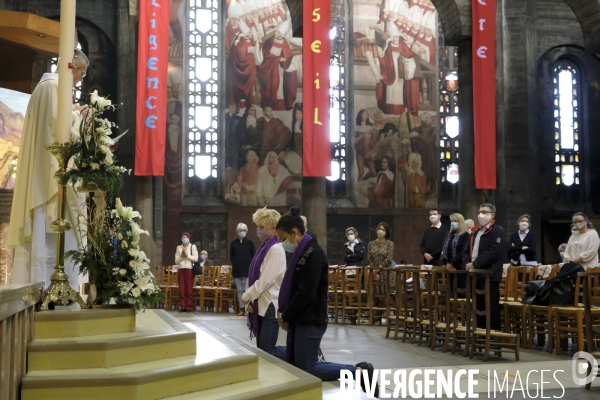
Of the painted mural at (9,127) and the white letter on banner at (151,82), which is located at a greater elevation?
the white letter on banner at (151,82)

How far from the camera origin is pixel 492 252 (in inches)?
355

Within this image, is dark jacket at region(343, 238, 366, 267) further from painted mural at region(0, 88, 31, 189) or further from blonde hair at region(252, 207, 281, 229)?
blonde hair at region(252, 207, 281, 229)

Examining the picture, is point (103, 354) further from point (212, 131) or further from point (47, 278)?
point (212, 131)

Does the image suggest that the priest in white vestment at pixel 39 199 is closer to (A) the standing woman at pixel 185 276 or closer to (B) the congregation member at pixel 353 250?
(B) the congregation member at pixel 353 250

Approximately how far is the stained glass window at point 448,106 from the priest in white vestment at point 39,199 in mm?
18898

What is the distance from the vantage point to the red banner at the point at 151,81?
13570 mm

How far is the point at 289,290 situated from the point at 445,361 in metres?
3.07

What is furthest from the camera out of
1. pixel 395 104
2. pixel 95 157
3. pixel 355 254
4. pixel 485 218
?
pixel 395 104

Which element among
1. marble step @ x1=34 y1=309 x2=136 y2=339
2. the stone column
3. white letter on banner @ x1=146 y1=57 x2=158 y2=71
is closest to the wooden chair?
marble step @ x1=34 y1=309 x2=136 y2=339

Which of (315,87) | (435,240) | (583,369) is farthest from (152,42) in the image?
(583,369)

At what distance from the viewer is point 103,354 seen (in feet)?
12.6

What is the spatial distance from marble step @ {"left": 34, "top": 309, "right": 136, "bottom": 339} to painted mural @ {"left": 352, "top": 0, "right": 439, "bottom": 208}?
60.2 feet

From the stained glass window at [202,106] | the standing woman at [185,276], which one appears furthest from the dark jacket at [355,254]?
the stained glass window at [202,106]

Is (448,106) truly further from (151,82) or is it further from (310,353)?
(310,353)
